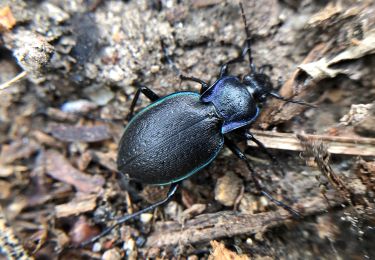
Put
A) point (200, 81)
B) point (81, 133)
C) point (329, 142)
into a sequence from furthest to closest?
1. point (81, 133)
2. point (200, 81)
3. point (329, 142)

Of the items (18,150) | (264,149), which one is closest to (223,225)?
(264,149)

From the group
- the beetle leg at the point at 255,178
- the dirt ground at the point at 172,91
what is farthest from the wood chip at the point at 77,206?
the beetle leg at the point at 255,178

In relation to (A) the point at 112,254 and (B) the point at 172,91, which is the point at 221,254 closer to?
(A) the point at 112,254

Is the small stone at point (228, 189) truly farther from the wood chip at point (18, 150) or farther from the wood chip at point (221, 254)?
the wood chip at point (18, 150)

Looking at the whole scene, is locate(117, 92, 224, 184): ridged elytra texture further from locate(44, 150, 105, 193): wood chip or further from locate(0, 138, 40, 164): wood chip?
locate(0, 138, 40, 164): wood chip

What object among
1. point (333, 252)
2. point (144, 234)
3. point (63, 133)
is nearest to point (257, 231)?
point (333, 252)

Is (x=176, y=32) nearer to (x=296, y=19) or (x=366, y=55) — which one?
(x=296, y=19)
